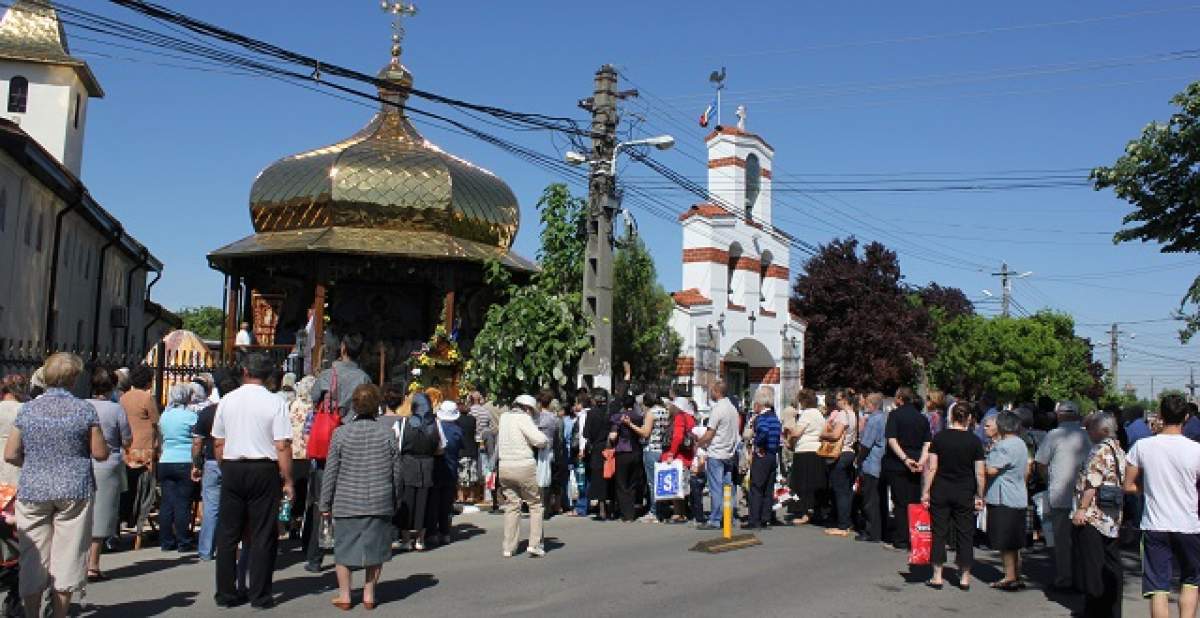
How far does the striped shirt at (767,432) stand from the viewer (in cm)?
1345

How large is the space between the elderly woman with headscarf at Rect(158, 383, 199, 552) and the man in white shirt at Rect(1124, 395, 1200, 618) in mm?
8835

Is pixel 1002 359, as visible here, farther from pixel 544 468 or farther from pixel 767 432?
pixel 544 468

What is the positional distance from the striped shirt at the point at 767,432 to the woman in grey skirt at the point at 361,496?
6.20 metres

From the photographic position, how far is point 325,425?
33.9 ft

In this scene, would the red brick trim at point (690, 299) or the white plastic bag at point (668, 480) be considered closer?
the white plastic bag at point (668, 480)

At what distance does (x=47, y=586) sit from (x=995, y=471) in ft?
26.2

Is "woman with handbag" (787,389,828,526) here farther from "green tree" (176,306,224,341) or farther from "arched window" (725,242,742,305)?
"green tree" (176,306,224,341)

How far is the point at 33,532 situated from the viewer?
6949mm

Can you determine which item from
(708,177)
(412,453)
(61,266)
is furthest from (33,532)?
(708,177)

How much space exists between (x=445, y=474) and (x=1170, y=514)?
7538 mm

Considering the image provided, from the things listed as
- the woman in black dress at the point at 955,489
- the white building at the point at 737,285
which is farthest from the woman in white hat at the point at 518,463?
the white building at the point at 737,285

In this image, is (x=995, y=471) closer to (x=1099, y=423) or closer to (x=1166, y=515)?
(x=1099, y=423)

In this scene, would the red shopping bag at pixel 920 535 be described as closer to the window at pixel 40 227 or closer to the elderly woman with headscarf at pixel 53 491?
the elderly woman with headscarf at pixel 53 491

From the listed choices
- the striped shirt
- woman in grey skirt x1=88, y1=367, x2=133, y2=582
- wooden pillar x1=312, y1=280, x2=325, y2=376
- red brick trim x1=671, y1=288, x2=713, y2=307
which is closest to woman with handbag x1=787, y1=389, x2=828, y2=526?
the striped shirt
